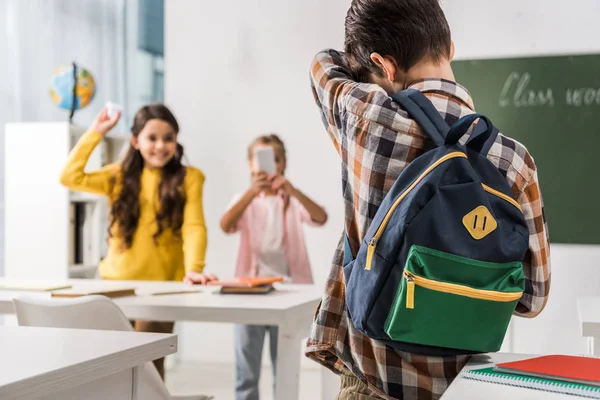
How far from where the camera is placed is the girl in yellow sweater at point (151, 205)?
288 cm

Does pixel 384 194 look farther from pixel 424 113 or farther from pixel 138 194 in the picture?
pixel 138 194

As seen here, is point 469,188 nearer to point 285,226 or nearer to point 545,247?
point 545,247

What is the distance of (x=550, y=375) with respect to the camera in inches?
34.5

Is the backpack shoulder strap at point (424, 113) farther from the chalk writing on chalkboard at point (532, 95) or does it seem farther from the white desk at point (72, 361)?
the chalk writing on chalkboard at point (532, 95)

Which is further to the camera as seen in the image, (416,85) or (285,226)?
(285,226)

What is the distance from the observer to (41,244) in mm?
3908

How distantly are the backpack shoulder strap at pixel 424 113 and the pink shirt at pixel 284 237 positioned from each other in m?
2.33

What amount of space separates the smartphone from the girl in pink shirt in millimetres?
31

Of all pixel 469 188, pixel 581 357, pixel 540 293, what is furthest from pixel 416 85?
pixel 581 357

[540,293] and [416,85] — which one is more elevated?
[416,85]

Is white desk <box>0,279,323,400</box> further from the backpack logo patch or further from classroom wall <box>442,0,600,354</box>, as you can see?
classroom wall <box>442,0,600,354</box>

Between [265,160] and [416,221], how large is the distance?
7.77 feet

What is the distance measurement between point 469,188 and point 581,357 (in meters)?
0.32

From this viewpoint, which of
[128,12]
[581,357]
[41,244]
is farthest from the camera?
[128,12]
